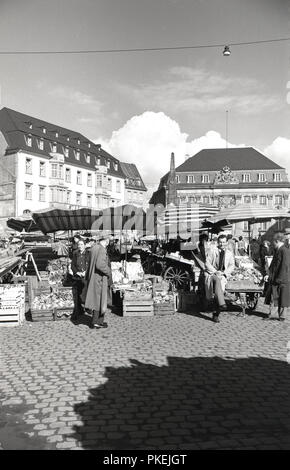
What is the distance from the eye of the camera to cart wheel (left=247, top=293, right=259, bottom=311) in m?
10.5

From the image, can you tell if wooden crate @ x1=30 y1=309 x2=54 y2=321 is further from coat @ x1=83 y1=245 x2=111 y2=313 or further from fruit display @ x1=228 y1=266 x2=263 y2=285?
fruit display @ x1=228 y1=266 x2=263 y2=285

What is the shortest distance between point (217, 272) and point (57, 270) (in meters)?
6.51

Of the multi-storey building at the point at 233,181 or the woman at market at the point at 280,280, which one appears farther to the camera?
the multi-storey building at the point at 233,181

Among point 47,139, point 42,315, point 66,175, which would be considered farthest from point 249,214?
point 66,175

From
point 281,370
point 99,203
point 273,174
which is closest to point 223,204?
point 273,174

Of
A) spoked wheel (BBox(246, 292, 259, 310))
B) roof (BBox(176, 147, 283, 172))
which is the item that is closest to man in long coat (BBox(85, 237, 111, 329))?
spoked wheel (BBox(246, 292, 259, 310))

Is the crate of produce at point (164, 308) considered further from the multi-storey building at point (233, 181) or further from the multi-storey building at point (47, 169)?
the multi-storey building at point (233, 181)

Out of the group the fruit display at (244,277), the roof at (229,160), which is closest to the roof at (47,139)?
the roof at (229,160)

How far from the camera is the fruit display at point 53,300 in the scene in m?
9.56

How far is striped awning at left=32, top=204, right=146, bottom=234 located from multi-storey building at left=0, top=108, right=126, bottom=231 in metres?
32.5

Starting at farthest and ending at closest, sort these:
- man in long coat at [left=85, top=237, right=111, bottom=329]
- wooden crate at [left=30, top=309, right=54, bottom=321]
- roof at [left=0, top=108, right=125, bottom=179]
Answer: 1. roof at [left=0, top=108, right=125, bottom=179]
2. wooden crate at [left=30, top=309, right=54, bottom=321]
3. man in long coat at [left=85, top=237, right=111, bottom=329]

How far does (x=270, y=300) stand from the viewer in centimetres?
961

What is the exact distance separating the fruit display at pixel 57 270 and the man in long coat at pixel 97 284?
245cm

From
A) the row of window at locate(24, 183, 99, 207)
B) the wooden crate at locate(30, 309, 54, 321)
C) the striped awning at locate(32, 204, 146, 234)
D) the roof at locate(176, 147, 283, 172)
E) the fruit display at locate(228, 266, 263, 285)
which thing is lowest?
the wooden crate at locate(30, 309, 54, 321)
